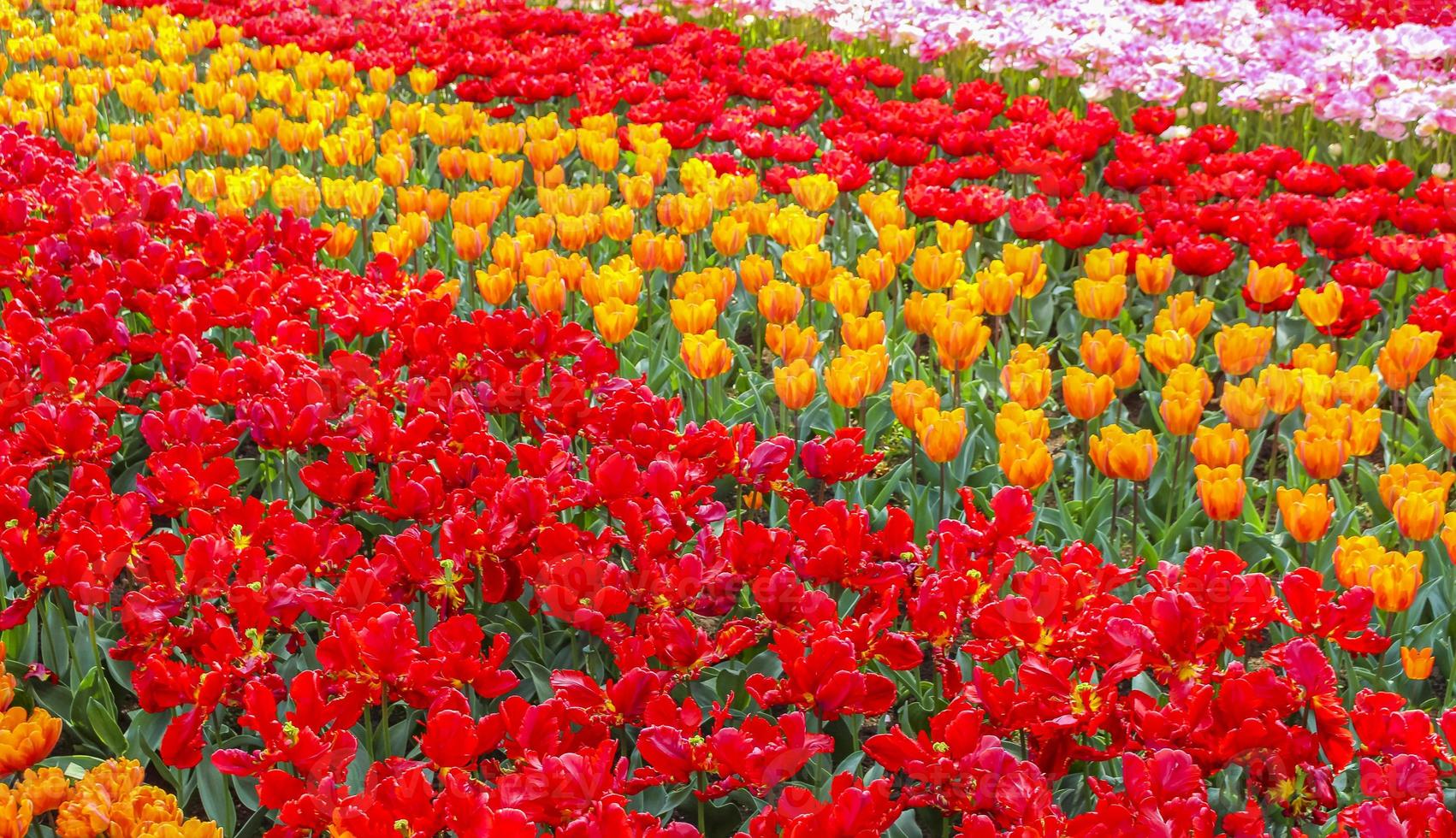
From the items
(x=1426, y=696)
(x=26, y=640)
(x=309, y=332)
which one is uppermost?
(x=309, y=332)

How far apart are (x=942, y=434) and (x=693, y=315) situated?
94 cm

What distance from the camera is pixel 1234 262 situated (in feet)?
17.5

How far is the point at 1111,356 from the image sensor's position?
3.30 metres

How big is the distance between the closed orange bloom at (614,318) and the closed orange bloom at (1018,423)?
111cm

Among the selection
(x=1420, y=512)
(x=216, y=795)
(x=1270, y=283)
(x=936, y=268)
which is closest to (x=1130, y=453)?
(x=1420, y=512)

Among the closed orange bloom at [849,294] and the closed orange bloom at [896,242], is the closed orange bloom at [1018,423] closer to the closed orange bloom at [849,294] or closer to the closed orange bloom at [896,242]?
the closed orange bloom at [849,294]

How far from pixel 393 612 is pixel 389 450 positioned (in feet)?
2.56

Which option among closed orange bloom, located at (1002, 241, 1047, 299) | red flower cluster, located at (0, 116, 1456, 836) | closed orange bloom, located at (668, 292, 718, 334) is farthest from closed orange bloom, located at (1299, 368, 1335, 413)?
closed orange bloom, located at (668, 292, 718, 334)

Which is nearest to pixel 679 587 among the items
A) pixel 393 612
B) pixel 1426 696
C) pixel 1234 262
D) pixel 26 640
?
pixel 393 612

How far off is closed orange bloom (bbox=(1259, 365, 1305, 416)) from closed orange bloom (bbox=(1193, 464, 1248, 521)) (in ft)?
1.65

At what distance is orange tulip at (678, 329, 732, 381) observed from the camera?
10.7ft

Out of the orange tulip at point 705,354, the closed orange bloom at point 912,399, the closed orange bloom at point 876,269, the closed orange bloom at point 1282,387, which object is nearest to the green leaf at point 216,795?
the orange tulip at point 705,354

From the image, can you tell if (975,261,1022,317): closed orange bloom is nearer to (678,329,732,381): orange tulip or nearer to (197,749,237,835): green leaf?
(678,329,732,381): orange tulip

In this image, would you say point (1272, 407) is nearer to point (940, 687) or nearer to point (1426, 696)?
point (1426, 696)
